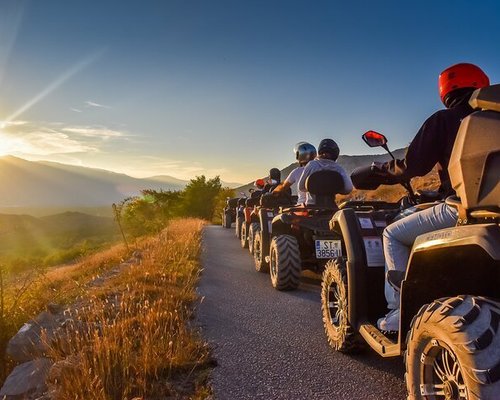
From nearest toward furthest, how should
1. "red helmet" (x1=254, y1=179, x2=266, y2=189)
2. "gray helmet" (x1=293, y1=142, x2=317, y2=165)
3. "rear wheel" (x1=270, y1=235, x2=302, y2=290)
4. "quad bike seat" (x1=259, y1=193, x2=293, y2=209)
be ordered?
"rear wheel" (x1=270, y1=235, x2=302, y2=290), "gray helmet" (x1=293, y1=142, x2=317, y2=165), "quad bike seat" (x1=259, y1=193, x2=293, y2=209), "red helmet" (x1=254, y1=179, x2=266, y2=189)

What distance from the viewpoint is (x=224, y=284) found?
741 cm

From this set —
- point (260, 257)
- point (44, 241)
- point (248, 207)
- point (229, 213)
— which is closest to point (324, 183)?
point (260, 257)

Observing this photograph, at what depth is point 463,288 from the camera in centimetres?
243

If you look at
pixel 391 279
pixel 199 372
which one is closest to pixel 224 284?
pixel 199 372

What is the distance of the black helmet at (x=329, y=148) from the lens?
23.3 feet

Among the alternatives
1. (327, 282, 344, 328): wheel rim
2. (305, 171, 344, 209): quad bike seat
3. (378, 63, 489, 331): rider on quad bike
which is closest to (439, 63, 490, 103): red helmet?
(378, 63, 489, 331): rider on quad bike

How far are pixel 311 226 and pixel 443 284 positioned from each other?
378 centimetres

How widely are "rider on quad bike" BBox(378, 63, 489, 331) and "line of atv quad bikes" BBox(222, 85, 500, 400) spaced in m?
0.14

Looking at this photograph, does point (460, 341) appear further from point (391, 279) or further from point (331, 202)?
point (331, 202)

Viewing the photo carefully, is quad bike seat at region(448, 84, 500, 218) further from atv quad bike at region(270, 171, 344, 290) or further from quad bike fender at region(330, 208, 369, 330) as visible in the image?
atv quad bike at region(270, 171, 344, 290)

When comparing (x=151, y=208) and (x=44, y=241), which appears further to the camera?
(x=44, y=241)

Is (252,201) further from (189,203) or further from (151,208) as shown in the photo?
(151,208)

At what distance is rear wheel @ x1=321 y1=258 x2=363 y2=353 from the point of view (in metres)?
3.58

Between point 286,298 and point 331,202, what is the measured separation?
1.72 meters
